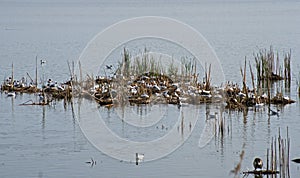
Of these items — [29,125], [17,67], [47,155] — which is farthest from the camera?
[17,67]

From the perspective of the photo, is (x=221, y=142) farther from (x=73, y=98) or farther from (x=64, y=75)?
(x=64, y=75)

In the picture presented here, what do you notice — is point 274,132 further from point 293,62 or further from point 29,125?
point 293,62

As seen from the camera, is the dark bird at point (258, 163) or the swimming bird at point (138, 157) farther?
the swimming bird at point (138, 157)

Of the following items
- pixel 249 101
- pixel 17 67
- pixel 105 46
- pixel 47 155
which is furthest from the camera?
pixel 105 46

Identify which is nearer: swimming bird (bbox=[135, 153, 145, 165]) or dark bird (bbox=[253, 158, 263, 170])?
dark bird (bbox=[253, 158, 263, 170])

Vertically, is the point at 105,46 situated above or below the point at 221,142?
above

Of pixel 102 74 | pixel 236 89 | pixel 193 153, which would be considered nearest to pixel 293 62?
pixel 102 74

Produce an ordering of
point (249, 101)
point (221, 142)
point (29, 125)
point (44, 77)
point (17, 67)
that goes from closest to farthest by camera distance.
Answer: point (221, 142), point (29, 125), point (249, 101), point (44, 77), point (17, 67)

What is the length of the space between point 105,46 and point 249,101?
11.4 meters

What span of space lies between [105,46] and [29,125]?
502 inches

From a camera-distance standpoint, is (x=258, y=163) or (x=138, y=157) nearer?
(x=258, y=163)

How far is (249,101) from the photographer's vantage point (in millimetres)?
17844

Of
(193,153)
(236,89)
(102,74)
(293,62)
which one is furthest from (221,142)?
(293,62)

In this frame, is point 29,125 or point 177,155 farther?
point 29,125
